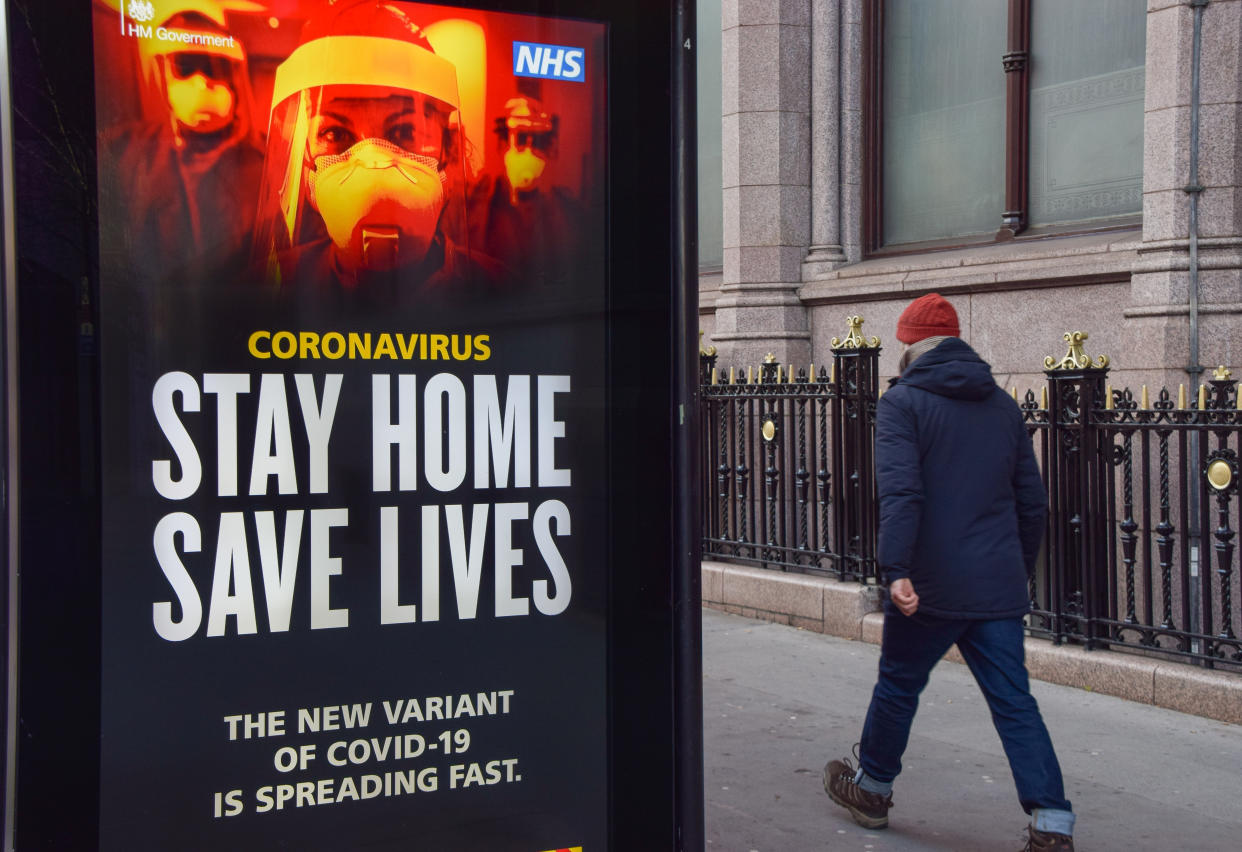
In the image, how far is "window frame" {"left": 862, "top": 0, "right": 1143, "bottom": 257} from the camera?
957 cm

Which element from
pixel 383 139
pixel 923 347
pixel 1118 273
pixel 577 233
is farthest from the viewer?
pixel 1118 273

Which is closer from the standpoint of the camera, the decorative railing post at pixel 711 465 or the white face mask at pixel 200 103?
the white face mask at pixel 200 103

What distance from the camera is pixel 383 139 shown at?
2.51 meters

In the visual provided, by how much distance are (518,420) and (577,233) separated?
39 cm

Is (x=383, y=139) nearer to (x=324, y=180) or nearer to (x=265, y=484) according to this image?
(x=324, y=180)

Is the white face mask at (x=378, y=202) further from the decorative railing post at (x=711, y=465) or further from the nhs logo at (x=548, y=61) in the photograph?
the decorative railing post at (x=711, y=465)

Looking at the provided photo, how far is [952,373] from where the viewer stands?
14.5 ft

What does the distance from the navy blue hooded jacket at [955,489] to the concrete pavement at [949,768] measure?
956 millimetres

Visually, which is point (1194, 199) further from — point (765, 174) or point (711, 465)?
point (765, 174)

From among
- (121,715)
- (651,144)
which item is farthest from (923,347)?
(121,715)

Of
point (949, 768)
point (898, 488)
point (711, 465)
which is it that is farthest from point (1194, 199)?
point (898, 488)

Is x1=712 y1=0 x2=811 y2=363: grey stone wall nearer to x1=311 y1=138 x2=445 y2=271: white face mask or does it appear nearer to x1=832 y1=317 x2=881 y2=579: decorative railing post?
x1=832 y1=317 x2=881 y2=579: decorative railing post

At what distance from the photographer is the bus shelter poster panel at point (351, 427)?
236 cm

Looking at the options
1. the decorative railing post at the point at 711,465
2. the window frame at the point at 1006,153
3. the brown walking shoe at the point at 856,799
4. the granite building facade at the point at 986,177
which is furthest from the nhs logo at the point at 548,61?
the window frame at the point at 1006,153
